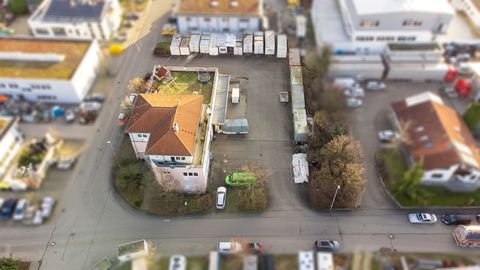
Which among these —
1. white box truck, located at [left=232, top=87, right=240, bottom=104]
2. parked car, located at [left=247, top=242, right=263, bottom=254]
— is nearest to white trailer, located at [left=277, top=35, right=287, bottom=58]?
white box truck, located at [left=232, top=87, right=240, bottom=104]

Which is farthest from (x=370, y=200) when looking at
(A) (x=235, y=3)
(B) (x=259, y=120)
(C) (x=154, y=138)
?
(A) (x=235, y=3)

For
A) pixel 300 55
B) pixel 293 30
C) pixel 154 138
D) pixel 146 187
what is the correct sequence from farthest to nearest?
1. pixel 293 30
2. pixel 300 55
3. pixel 146 187
4. pixel 154 138

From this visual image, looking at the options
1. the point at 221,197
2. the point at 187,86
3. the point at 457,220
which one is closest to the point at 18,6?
the point at 187,86

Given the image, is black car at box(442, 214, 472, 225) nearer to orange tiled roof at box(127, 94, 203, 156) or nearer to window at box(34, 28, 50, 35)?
orange tiled roof at box(127, 94, 203, 156)

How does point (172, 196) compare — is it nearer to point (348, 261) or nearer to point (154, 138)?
point (154, 138)

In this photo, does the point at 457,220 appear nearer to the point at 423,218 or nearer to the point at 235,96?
the point at 423,218

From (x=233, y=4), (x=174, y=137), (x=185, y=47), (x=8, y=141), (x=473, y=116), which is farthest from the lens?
(x=233, y=4)
